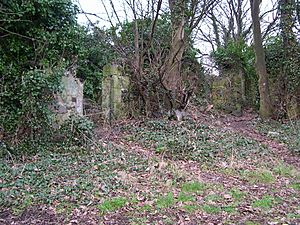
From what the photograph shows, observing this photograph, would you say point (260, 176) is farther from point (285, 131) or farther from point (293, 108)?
point (293, 108)

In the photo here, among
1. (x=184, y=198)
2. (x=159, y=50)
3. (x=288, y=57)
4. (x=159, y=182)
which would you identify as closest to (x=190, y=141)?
(x=159, y=182)

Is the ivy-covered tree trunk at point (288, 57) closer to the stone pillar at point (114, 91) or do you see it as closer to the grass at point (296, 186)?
the stone pillar at point (114, 91)

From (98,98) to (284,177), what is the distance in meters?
6.57

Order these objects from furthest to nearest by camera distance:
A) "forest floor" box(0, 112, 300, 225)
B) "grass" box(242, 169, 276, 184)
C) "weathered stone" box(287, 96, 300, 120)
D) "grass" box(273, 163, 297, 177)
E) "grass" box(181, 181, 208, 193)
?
"weathered stone" box(287, 96, 300, 120) → "grass" box(273, 163, 297, 177) → "grass" box(242, 169, 276, 184) → "grass" box(181, 181, 208, 193) → "forest floor" box(0, 112, 300, 225)

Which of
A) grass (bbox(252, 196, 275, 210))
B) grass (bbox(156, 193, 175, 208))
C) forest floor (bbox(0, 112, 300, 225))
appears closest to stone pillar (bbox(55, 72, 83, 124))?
forest floor (bbox(0, 112, 300, 225))

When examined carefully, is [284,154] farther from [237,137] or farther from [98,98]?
[98,98]

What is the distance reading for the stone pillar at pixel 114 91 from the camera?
9.73 metres

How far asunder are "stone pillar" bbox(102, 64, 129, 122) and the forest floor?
1.29 metres

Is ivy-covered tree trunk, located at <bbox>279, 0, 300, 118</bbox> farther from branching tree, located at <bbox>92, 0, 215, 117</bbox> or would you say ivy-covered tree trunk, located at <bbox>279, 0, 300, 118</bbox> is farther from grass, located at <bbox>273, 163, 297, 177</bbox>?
→ grass, located at <bbox>273, 163, 297, 177</bbox>

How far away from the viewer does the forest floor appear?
164 inches

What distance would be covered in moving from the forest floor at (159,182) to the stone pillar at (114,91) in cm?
129

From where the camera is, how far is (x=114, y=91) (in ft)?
32.2

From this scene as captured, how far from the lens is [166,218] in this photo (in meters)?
4.06

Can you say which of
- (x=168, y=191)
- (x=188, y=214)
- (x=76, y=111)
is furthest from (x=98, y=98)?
(x=188, y=214)
